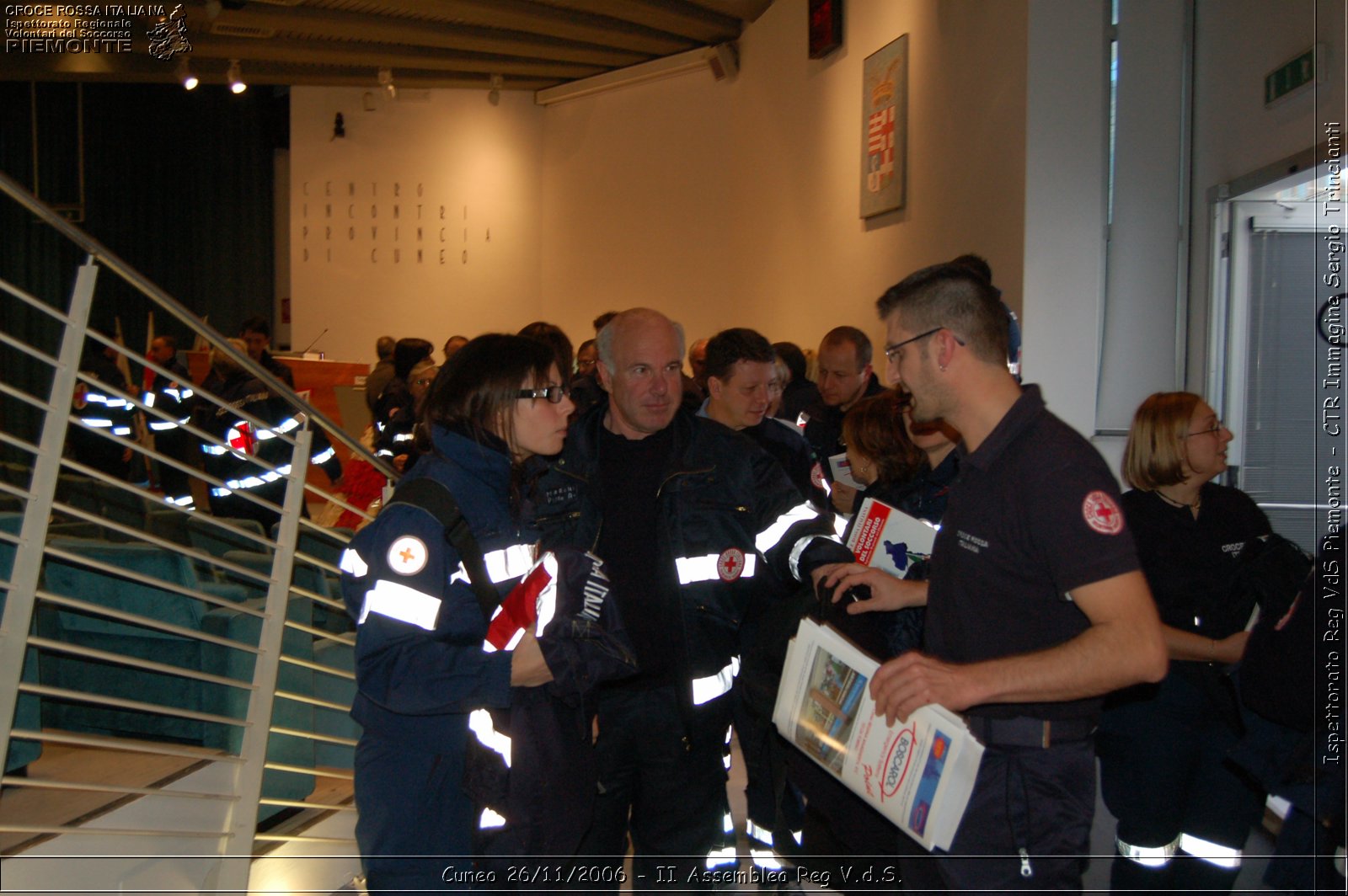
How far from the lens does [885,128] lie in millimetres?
6730

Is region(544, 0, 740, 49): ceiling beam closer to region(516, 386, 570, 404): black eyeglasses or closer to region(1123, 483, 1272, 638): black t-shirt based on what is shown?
region(1123, 483, 1272, 638): black t-shirt

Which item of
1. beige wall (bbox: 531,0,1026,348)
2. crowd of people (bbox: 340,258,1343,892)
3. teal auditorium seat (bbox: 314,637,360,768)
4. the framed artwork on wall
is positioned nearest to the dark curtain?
beige wall (bbox: 531,0,1026,348)

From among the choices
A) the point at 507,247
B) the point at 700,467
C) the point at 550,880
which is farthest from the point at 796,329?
the point at 550,880

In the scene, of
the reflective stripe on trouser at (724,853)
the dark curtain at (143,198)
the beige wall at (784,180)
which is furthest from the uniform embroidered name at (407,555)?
the dark curtain at (143,198)

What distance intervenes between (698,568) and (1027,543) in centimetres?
95

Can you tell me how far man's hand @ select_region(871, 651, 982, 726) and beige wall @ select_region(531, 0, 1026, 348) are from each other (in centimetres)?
364

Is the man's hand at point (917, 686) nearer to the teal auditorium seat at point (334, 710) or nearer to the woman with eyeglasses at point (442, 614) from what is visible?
the woman with eyeglasses at point (442, 614)

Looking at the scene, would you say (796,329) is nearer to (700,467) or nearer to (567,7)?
(567,7)

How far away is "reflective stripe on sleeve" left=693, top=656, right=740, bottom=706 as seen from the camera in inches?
95.3

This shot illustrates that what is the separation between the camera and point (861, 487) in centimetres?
335

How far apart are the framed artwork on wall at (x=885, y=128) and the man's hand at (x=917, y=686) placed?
5392 millimetres

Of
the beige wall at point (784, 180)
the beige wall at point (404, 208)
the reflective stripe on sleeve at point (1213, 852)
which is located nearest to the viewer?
the reflective stripe on sleeve at point (1213, 852)

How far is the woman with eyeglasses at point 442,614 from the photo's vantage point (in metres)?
1.67

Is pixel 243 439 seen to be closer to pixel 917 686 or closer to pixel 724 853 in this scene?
pixel 724 853
